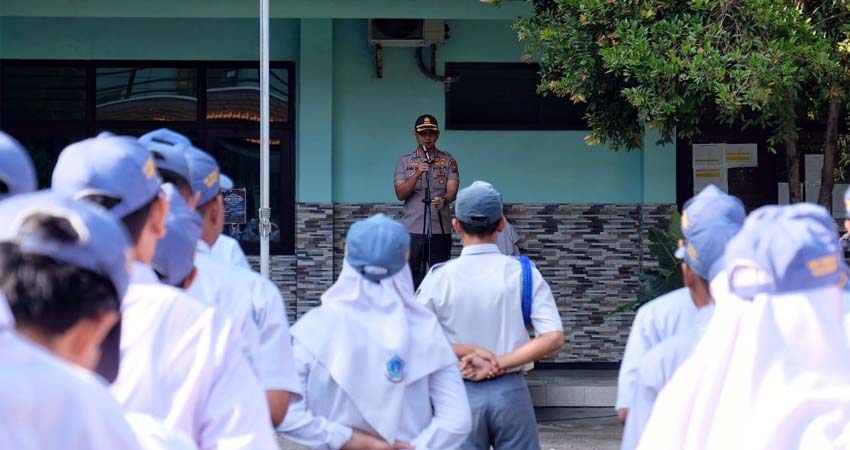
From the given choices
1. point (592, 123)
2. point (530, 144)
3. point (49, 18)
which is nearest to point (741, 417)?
point (592, 123)

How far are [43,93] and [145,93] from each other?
902 mm

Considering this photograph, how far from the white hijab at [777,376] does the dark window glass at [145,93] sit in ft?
29.3

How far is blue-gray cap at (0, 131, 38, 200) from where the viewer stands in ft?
9.33

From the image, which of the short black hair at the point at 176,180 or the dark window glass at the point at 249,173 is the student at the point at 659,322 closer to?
the short black hair at the point at 176,180

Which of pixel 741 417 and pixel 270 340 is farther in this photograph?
pixel 270 340

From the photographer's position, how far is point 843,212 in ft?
37.2

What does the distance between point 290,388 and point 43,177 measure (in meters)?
8.38

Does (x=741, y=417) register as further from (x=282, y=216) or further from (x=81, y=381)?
(x=282, y=216)

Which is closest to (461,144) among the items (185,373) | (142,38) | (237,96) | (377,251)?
(237,96)

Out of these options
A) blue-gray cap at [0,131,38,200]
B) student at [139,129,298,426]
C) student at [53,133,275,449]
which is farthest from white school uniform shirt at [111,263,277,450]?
student at [139,129,298,426]

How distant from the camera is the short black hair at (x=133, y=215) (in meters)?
2.72

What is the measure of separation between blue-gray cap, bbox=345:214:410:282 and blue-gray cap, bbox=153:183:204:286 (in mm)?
1002

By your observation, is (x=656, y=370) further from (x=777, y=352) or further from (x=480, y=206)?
(x=480, y=206)

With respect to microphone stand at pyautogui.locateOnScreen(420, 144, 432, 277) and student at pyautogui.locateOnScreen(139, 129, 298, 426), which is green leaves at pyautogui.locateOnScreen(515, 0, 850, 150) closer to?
microphone stand at pyautogui.locateOnScreen(420, 144, 432, 277)
